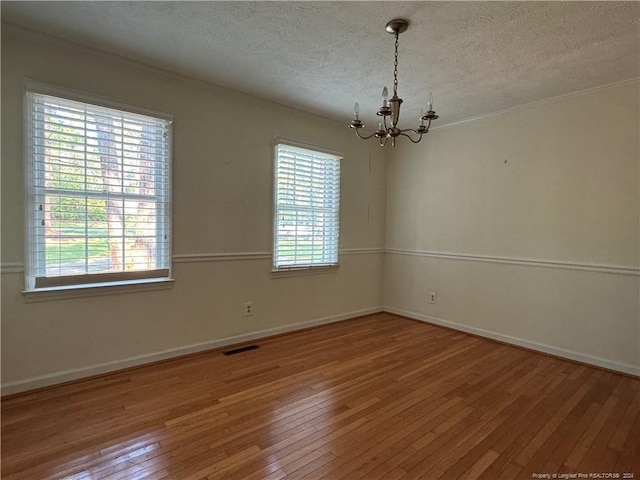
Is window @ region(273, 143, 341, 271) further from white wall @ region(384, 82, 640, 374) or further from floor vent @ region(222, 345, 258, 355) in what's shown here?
white wall @ region(384, 82, 640, 374)

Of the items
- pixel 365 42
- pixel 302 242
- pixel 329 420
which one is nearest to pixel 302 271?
pixel 302 242

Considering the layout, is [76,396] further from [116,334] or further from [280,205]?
[280,205]

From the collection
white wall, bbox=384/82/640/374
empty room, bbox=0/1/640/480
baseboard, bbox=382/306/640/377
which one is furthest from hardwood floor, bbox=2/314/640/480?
white wall, bbox=384/82/640/374

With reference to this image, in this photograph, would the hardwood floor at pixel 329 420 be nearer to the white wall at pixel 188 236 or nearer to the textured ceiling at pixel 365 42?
the white wall at pixel 188 236

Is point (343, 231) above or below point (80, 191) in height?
below

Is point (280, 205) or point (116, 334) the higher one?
point (280, 205)

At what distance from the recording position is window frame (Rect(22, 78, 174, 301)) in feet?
8.04

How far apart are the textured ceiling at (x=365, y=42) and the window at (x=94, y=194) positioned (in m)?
0.56

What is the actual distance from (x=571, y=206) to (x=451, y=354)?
180 cm

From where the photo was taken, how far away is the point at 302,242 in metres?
4.11

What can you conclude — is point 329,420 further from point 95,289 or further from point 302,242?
point 302,242

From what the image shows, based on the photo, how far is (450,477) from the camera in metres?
1.74

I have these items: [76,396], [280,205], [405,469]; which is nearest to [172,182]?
[280,205]

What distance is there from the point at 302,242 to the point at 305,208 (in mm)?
395
